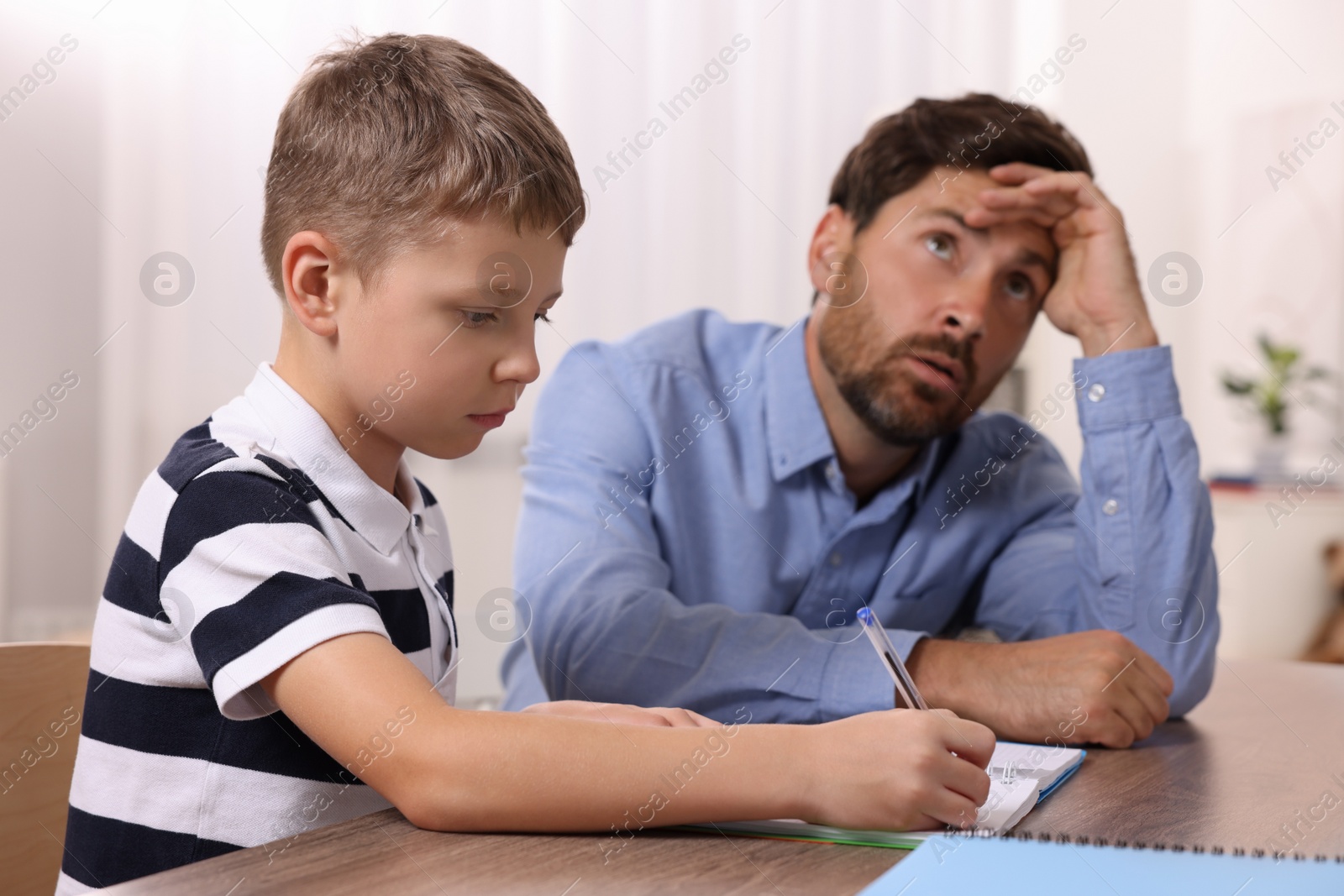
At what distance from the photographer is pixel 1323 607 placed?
318cm

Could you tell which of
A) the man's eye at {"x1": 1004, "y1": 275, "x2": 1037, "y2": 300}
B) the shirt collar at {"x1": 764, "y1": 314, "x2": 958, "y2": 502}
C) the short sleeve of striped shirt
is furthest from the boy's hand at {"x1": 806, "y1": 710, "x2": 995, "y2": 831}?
the man's eye at {"x1": 1004, "y1": 275, "x2": 1037, "y2": 300}

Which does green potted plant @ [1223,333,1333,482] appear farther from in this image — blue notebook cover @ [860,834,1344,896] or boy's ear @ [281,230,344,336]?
boy's ear @ [281,230,344,336]

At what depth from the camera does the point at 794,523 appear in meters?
1.21

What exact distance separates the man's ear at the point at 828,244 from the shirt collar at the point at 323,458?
0.75 m

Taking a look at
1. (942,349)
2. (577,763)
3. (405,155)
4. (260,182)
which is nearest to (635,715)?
(577,763)

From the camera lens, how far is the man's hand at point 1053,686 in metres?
0.83

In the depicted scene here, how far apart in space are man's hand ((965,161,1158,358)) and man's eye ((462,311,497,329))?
2.21ft

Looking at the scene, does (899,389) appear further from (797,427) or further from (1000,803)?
(1000,803)

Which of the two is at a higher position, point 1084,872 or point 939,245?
point 939,245

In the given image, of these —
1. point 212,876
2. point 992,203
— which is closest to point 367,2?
point 992,203

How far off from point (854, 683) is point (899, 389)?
42 cm

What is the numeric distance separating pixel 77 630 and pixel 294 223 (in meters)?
1.46

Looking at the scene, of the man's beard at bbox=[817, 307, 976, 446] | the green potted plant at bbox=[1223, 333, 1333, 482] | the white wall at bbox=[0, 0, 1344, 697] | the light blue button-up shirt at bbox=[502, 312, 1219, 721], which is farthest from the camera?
the green potted plant at bbox=[1223, 333, 1333, 482]

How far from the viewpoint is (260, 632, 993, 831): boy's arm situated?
1.71ft
